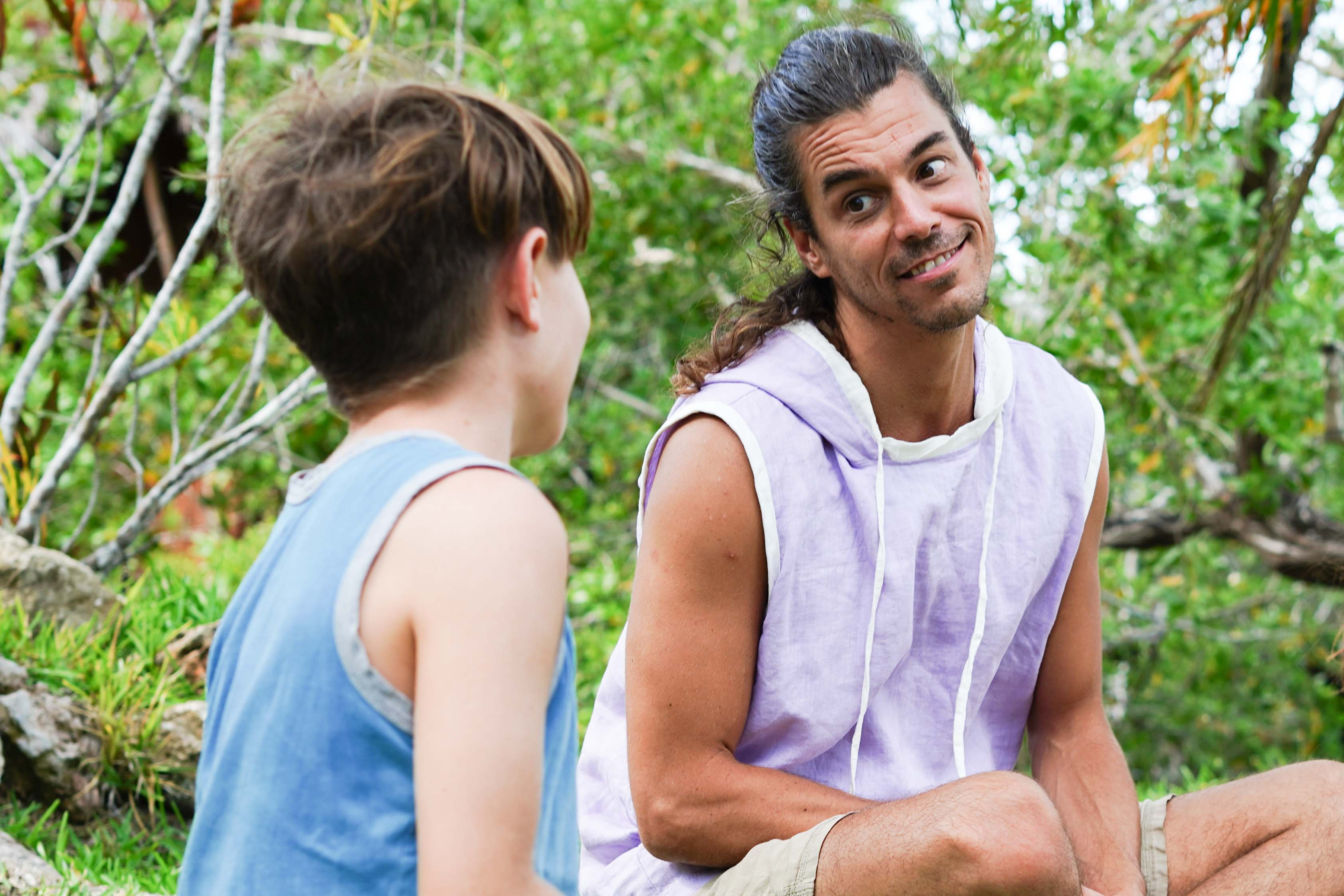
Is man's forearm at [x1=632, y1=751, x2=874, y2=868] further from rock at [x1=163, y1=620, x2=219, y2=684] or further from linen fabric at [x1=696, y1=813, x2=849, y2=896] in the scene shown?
rock at [x1=163, y1=620, x2=219, y2=684]

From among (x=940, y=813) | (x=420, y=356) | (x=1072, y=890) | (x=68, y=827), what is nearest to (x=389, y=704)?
(x=420, y=356)

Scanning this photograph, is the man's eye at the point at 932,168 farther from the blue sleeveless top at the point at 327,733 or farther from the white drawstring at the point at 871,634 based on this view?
the blue sleeveless top at the point at 327,733

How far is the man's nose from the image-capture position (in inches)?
82.0

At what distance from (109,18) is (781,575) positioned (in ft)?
17.5

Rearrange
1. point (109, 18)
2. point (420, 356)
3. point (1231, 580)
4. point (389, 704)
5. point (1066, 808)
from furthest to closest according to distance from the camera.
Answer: point (1231, 580) < point (109, 18) < point (1066, 808) < point (420, 356) < point (389, 704)

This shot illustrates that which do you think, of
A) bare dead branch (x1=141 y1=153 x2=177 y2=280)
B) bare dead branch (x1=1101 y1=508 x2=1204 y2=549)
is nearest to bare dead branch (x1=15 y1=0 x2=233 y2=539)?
bare dead branch (x1=141 y1=153 x2=177 y2=280)

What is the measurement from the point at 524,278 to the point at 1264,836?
1.58 m

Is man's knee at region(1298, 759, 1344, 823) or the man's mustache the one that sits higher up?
the man's mustache

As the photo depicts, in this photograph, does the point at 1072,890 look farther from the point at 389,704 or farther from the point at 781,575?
the point at 389,704

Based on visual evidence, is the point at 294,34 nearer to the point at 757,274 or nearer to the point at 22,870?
the point at 757,274

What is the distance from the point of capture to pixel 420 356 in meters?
1.20

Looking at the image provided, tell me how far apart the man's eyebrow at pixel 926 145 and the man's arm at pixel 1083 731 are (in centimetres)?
63

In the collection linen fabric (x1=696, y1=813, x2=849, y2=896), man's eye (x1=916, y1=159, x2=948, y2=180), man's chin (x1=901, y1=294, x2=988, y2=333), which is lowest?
linen fabric (x1=696, y1=813, x2=849, y2=896)

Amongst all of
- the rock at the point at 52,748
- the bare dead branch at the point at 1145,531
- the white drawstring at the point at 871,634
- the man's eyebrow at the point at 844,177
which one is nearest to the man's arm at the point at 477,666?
the white drawstring at the point at 871,634
